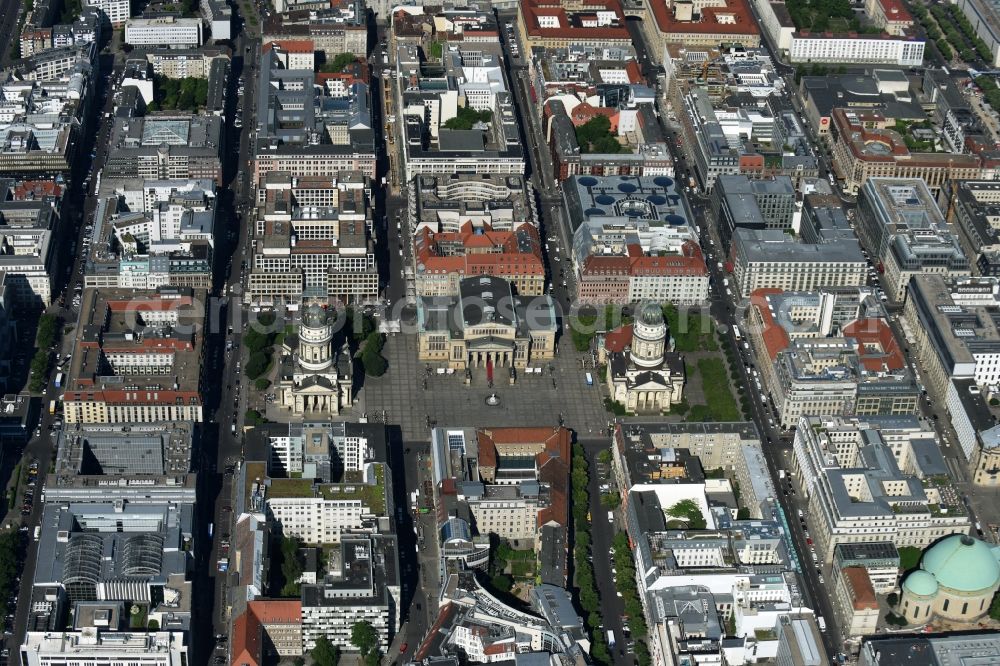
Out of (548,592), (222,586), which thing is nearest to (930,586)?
(548,592)

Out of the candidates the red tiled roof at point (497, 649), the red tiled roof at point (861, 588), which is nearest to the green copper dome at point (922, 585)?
the red tiled roof at point (861, 588)

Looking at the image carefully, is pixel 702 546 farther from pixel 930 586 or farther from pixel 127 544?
pixel 127 544

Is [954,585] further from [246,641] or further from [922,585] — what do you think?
[246,641]

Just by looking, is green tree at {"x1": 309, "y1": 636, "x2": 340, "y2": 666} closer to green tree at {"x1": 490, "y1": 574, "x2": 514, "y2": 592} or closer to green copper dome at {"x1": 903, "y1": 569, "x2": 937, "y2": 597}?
green tree at {"x1": 490, "y1": 574, "x2": 514, "y2": 592}

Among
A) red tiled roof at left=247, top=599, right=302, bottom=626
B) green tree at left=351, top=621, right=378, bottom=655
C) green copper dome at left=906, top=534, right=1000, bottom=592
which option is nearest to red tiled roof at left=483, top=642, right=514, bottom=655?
green tree at left=351, top=621, right=378, bottom=655

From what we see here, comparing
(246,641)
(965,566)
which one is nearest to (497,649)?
(246,641)

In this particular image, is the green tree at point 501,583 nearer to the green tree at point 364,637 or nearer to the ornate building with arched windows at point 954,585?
the green tree at point 364,637
